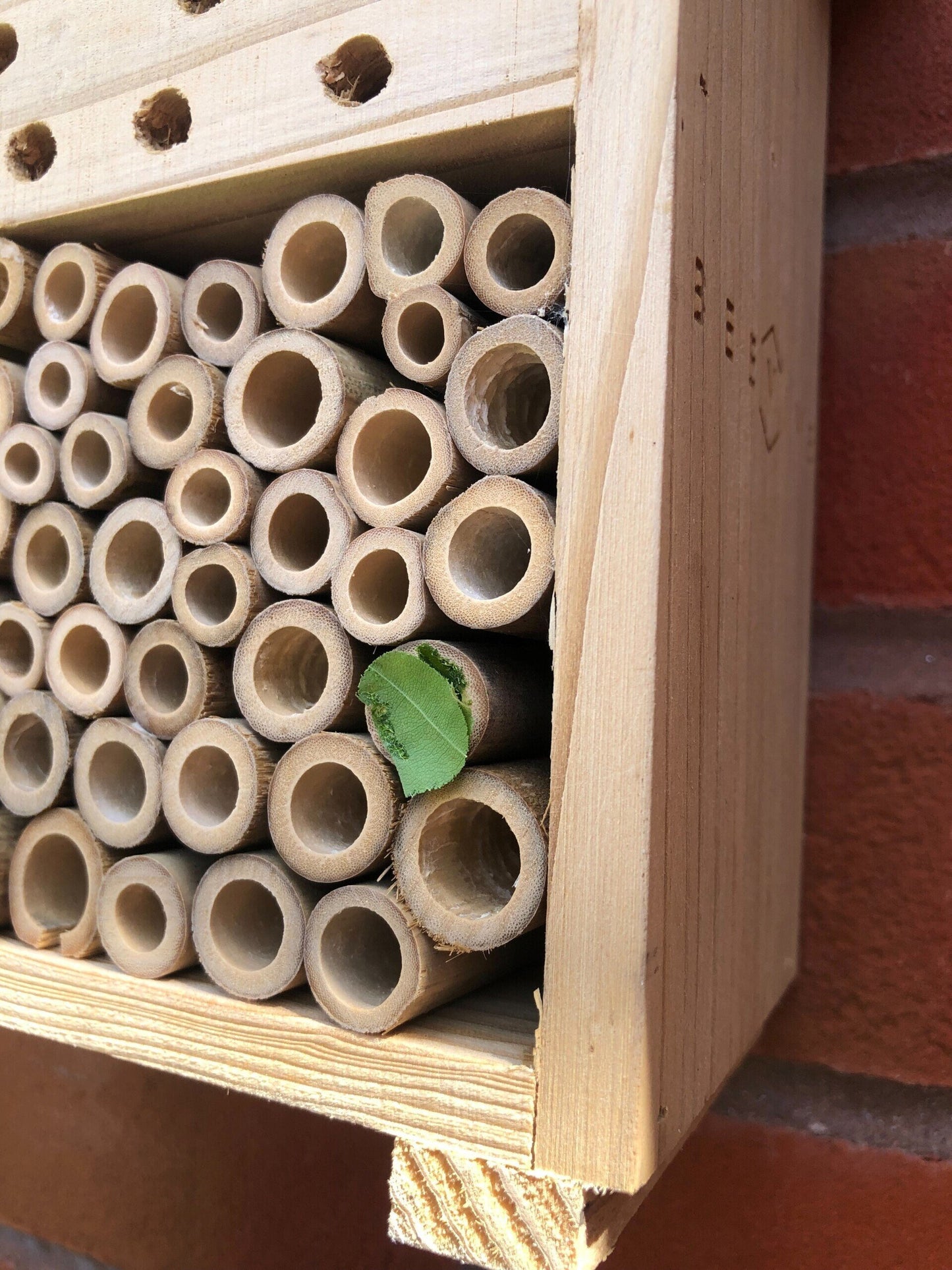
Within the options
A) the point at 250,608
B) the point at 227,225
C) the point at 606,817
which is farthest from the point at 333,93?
the point at 606,817

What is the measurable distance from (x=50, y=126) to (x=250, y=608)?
0.27m

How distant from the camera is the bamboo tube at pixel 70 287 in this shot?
0.54m

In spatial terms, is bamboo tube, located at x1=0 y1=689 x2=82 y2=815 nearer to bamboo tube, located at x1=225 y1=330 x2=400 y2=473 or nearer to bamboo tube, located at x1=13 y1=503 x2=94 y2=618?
bamboo tube, located at x1=13 y1=503 x2=94 y2=618

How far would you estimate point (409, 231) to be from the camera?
1.56ft

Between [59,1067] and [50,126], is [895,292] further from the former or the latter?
[59,1067]

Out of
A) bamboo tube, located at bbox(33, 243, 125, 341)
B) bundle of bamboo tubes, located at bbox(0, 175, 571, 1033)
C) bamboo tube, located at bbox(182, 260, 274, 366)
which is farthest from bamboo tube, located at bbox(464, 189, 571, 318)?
bamboo tube, located at bbox(33, 243, 125, 341)

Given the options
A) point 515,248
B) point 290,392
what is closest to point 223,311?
point 290,392

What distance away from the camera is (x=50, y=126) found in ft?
1.79

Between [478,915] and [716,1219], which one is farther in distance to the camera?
[716,1219]

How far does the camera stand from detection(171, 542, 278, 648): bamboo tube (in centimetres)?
47

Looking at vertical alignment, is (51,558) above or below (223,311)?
below

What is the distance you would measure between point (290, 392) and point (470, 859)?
232mm

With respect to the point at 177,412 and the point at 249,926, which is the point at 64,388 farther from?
the point at 249,926

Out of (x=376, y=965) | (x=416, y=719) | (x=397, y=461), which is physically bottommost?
(x=376, y=965)
